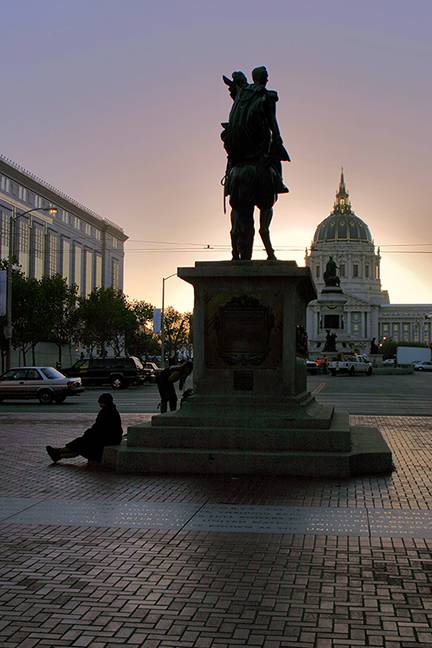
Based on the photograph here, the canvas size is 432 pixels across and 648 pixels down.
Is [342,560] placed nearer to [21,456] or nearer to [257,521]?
[257,521]

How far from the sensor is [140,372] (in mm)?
46531

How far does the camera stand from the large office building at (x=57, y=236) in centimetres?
9562

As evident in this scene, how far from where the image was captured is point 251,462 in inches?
442

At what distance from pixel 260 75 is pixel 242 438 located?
5629mm

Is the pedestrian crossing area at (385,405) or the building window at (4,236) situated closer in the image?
the pedestrian crossing area at (385,405)

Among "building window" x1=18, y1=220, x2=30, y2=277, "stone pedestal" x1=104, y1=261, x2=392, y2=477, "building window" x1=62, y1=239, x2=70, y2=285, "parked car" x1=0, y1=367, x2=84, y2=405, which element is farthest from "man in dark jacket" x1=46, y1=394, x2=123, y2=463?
"building window" x1=62, y1=239, x2=70, y2=285

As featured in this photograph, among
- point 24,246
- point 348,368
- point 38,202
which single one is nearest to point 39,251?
Answer: point 24,246

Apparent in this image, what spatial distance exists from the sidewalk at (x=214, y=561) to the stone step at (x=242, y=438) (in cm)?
68

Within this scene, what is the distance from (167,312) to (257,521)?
120993 millimetres

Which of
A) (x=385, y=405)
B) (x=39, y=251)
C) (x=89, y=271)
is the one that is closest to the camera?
(x=385, y=405)

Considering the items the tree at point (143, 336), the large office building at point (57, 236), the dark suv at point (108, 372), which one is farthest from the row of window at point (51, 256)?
the dark suv at point (108, 372)

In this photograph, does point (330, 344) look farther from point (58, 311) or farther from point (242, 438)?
point (242, 438)

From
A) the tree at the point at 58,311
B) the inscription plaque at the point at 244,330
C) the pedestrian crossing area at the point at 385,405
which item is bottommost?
the pedestrian crossing area at the point at 385,405

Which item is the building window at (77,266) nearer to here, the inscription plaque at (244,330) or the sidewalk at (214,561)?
the inscription plaque at (244,330)
